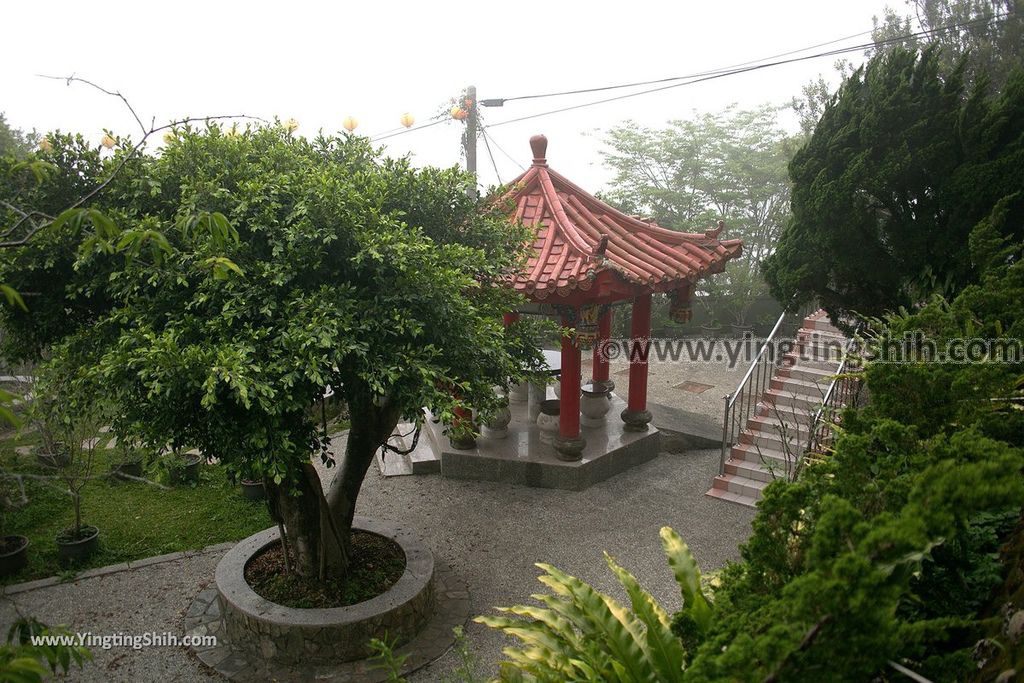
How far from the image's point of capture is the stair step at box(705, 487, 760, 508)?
754 cm

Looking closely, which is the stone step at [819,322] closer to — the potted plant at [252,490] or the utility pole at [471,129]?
the utility pole at [471,129]

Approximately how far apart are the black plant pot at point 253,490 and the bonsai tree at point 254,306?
338 cm

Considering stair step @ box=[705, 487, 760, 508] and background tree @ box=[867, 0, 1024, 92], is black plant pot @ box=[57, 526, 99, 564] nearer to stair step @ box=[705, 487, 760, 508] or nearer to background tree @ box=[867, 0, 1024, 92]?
stair step @ box=[705, 487, 760, 508]

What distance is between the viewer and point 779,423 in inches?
312

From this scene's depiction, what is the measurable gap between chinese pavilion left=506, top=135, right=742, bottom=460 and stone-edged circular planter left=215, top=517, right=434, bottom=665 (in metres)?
3.31

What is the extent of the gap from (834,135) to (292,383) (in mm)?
6865

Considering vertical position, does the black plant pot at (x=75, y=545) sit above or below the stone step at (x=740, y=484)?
below

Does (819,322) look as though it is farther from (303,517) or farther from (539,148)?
(303,517)

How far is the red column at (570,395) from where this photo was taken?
316 inches

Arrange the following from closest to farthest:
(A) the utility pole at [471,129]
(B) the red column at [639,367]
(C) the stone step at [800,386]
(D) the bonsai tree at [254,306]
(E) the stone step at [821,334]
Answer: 1. (D) the bonsai tree at [254,306]
2. (C) the stone step at [800,386]
3. (B) the red column at [639,367]
4. (E) the stone step at [821,334]
5. (A) the utility pole at [471,129]

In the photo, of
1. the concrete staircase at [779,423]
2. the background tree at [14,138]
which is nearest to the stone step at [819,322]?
the concrete staircase at [779,423]

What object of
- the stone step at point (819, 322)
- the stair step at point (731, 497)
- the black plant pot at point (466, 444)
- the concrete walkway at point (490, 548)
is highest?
the stone step at point (819, 322)

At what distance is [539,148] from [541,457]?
405 centimetres

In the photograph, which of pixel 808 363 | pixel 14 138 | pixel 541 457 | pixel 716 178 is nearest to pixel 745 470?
pixel 808 363
